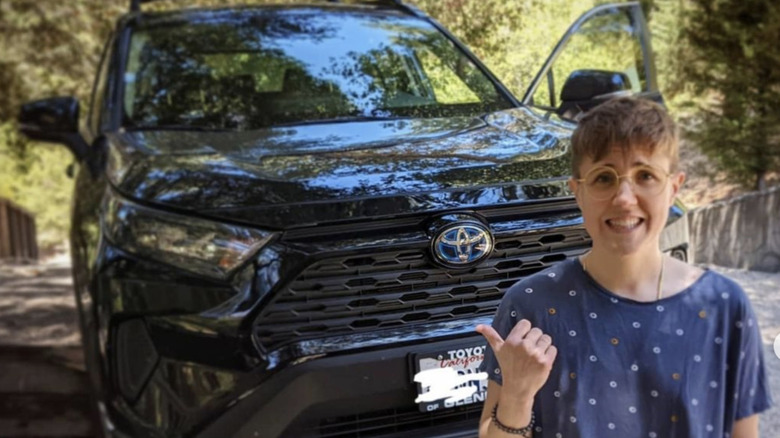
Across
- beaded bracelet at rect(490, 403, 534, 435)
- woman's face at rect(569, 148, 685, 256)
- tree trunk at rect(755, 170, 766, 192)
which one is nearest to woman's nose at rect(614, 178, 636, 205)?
woman's face at rect(569, 148, 685, 256)

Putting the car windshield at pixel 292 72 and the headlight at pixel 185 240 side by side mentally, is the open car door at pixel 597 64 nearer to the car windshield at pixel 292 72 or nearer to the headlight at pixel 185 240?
the car windshield at pixel 292 72

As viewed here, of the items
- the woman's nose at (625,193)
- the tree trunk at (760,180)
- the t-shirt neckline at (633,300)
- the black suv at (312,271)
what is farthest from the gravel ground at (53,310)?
the tree trunk at (760,180)

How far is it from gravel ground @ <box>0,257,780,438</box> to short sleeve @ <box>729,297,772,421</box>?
108 centimetres

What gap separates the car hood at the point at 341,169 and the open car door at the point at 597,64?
454 mm

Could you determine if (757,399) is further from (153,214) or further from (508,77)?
(508,77)

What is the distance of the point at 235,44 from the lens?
3.52 meters

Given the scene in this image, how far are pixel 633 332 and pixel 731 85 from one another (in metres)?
4.28

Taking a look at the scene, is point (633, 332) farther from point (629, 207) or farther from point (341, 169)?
point (341, 169)

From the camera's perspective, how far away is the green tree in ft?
16.1

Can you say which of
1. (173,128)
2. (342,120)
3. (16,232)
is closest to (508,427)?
(342,120)

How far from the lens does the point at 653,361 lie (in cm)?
122

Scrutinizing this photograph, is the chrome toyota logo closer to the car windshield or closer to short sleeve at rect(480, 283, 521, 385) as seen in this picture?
short sleeve at rect(480, 283, 521, 385)

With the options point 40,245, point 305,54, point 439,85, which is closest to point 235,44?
point 305,54

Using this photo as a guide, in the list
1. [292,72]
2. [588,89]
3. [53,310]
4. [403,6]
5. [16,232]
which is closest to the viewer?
[588,89]
